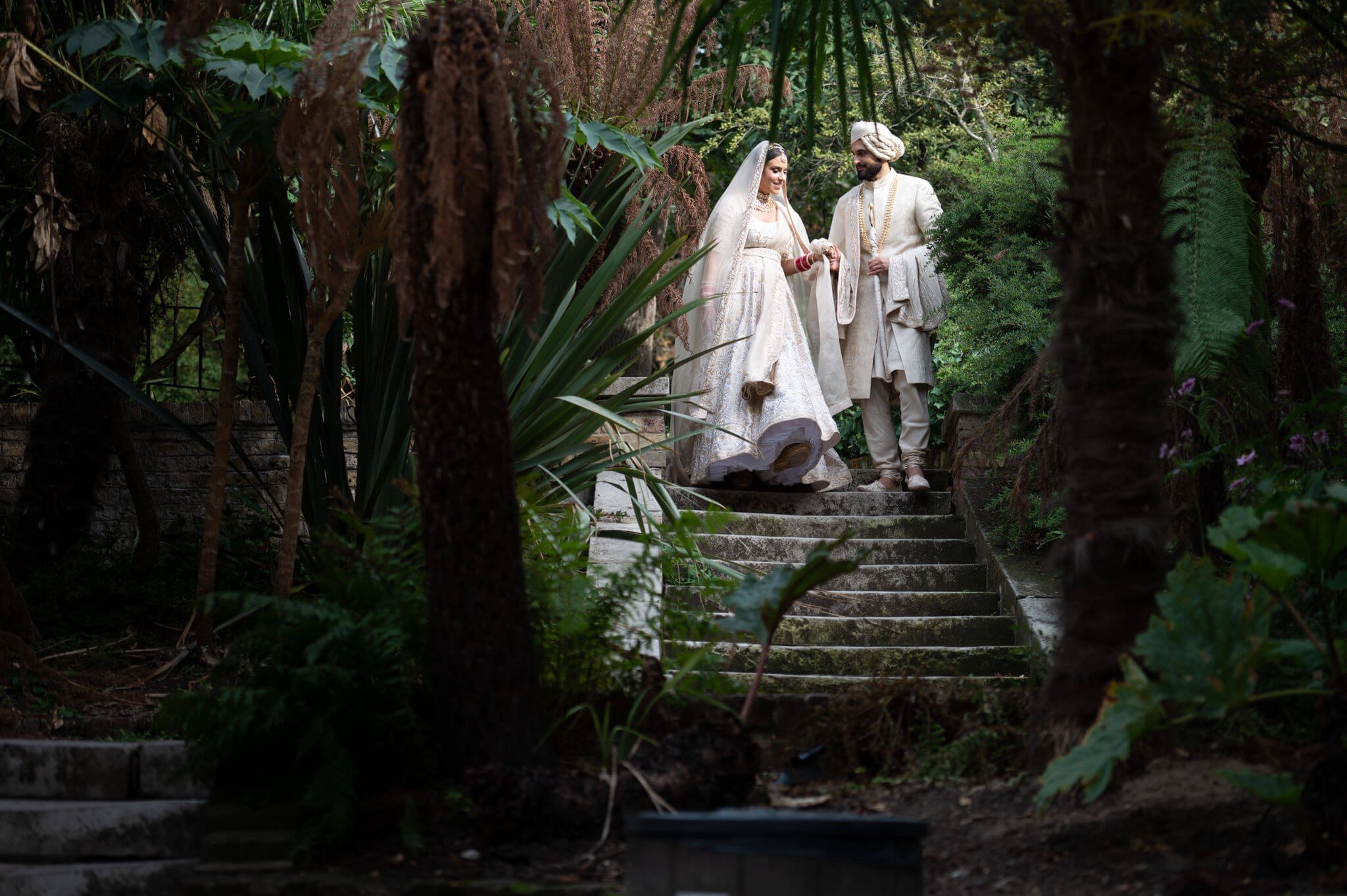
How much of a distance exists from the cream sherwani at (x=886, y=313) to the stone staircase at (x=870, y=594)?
0.48 m

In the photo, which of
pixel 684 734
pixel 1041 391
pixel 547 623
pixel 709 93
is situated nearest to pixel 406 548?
pixel 547 623

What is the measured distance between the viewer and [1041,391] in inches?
247

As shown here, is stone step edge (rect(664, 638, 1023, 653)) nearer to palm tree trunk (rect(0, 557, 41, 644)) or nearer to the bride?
the bride

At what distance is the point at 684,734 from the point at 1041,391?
3.48 metres

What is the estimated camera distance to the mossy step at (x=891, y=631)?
554cm

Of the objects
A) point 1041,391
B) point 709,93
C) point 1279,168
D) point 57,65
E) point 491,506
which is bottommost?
point 491,506

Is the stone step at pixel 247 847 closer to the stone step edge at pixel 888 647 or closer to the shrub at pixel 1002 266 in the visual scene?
the stone step edge at pixel 888 647

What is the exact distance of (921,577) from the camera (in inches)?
248

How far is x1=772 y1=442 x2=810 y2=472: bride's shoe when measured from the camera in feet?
24.5

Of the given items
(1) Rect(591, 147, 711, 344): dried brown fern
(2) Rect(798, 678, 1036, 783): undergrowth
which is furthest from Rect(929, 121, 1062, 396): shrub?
(2) Rect(798, 678, 1036, 783): undergrowth

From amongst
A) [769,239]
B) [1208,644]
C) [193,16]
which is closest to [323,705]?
[1208,644]

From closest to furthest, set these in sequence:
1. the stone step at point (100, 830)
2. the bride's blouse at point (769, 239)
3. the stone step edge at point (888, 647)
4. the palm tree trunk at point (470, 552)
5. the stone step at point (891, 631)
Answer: the palm tree trunk at point (470, 552) → the stone step at point (100, 830) → the stone step edge at point (888, 647) → the stone step at point (891, 631) → the bride's blouse at point (769, 239)

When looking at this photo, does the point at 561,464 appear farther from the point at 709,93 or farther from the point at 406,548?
the point at 709,93

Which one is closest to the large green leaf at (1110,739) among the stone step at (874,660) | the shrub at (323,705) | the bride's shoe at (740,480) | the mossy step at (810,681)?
the shrub at (323,705)
